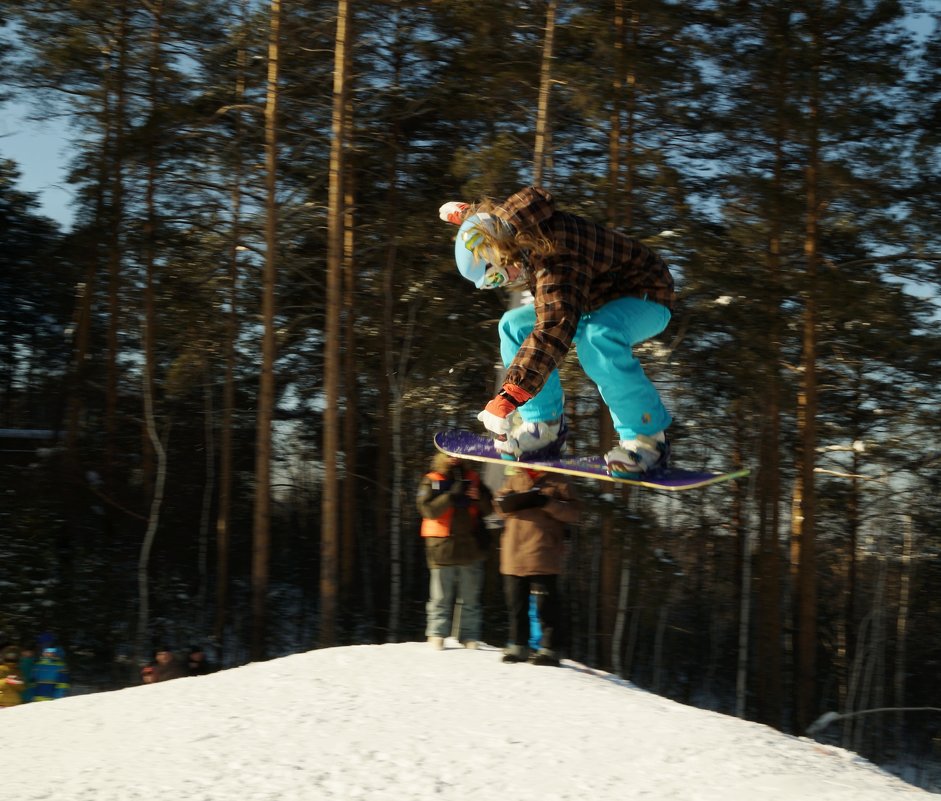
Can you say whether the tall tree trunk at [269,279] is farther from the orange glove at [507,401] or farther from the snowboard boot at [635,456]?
the orange glove at [507,401]

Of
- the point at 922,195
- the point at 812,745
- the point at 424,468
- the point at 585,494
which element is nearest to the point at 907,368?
the point at 922,195

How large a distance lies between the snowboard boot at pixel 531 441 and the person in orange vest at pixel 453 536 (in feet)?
3.38

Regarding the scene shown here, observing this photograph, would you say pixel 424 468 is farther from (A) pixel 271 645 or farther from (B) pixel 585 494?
(B) pixel 585 494

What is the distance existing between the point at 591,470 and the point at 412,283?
11.1 m

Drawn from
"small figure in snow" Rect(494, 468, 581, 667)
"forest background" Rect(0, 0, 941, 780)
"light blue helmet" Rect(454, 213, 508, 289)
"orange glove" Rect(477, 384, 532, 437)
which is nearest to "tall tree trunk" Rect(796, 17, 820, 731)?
"forest background" Rect(0, 0, 941, 780)

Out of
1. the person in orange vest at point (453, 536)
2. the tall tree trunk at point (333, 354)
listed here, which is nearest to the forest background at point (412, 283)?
the tall tree trunk at point (333, 354)

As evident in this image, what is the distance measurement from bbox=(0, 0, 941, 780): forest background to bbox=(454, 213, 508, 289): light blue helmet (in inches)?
255

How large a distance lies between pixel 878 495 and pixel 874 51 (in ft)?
29.8

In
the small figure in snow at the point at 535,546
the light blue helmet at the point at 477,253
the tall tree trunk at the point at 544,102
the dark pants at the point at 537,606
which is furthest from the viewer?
the tall tree trunk at the point at 544,102

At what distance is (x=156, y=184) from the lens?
53.8ft

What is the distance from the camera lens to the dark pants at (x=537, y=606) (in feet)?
20.5

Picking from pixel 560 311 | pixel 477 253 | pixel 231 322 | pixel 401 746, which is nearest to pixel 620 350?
pixel 560 311

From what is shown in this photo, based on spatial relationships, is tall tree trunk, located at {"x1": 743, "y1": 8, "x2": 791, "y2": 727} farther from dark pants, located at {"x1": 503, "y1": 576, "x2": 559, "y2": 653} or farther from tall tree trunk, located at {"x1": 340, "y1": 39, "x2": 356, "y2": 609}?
dark pants, located at {"x1": 503, "y1": 576, "x2": 559, "y2": 653}

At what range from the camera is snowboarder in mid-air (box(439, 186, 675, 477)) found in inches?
193
